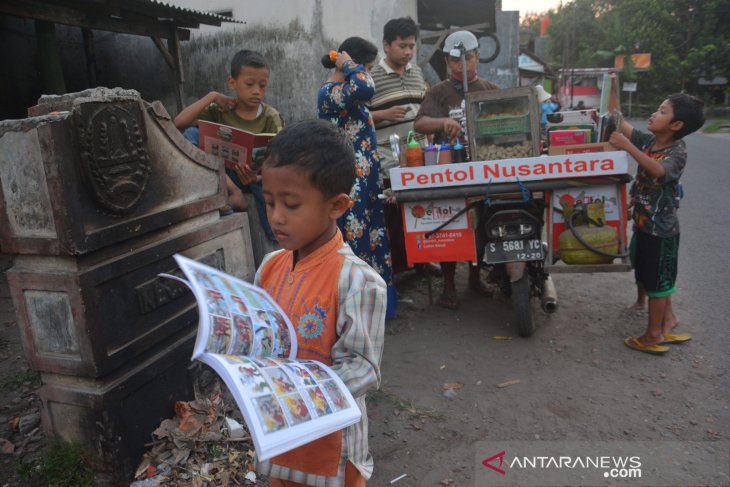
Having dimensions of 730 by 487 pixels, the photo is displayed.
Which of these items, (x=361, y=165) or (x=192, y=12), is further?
(x=192, y=12)

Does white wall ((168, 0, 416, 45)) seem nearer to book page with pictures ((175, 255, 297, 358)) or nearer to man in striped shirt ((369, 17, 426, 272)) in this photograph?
man in striped shirt ((369, 17, 426, 272))

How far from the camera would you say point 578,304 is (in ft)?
14.6

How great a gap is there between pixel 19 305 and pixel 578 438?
8.90 feet

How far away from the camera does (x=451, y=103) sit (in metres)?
4.63

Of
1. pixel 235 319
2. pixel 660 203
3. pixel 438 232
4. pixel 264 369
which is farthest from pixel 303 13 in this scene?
pixel 264 369

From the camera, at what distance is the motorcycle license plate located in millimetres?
3752

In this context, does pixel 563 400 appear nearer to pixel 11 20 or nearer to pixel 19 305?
pixel 19 305

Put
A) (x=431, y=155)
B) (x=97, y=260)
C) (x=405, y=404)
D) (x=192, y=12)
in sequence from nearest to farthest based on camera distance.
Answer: (x=97, y=260)
(x=405, y=404)
(x=431, y=155)
(x=192, y=12)

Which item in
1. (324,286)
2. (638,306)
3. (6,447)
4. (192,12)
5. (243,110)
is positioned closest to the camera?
(324,286)

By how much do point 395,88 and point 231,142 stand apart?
174cm

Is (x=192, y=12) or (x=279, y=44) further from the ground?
(x=192, y=12)

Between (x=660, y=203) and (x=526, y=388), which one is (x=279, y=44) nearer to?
(x=660, y=203)

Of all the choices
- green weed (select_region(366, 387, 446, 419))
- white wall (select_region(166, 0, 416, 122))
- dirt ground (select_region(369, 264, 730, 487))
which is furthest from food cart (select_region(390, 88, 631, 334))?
white wall (select_region(166, 0, 416, 122))

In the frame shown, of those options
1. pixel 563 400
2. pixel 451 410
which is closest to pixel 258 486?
pixel 451 410
